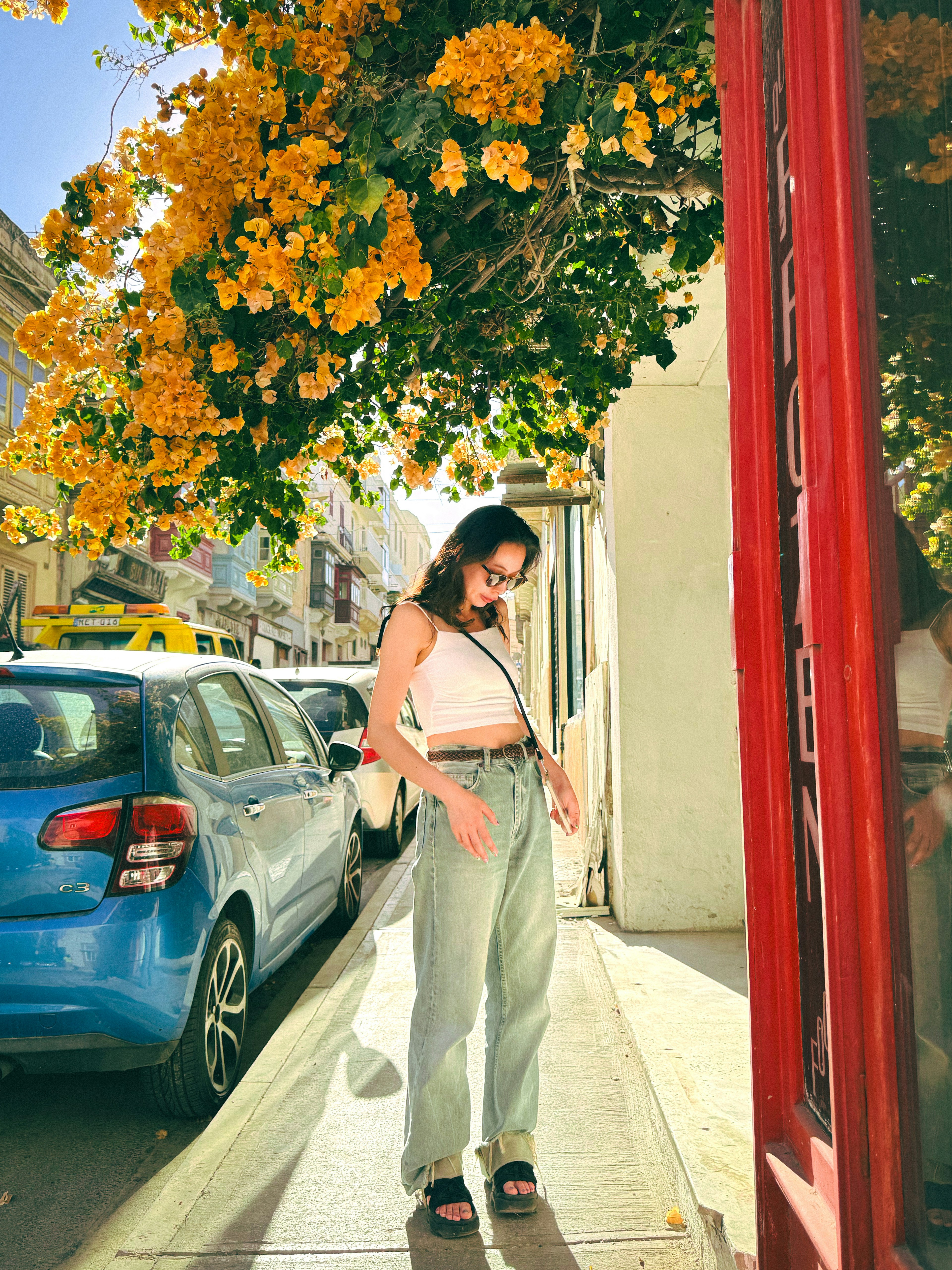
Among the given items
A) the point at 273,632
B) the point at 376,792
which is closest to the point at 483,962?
the point at 376,792

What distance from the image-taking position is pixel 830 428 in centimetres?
144

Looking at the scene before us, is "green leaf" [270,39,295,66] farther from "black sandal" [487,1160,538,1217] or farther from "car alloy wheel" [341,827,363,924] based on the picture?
"car alloy wheel" [341,827,363,924]

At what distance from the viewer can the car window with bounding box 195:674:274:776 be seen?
389 centimetres

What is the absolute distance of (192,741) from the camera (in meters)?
3.51

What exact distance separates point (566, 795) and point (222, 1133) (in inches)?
60.4

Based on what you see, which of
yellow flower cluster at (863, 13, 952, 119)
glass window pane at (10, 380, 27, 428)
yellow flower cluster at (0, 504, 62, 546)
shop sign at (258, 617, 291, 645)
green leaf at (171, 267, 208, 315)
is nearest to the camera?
yellow flower cluster at (863, 13, 952, 119)

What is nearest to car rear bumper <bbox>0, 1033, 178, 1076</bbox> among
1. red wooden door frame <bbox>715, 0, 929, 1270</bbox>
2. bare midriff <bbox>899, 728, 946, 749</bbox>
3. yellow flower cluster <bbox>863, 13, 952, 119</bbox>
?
red wooden door frame <bbox>715, 0, 929, 1270</bbox>

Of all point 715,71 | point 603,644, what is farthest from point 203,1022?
point 603,644

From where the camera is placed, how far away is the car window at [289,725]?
489 centimetres

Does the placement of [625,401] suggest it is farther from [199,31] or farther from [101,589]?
[101,589]

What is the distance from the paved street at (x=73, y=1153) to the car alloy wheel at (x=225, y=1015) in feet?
0.57

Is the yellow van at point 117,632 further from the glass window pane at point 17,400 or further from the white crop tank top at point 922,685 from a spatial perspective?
the glass window pane at point 17,400

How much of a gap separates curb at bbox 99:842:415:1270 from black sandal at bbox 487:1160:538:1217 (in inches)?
31.7

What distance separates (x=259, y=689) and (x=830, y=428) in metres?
3.82
